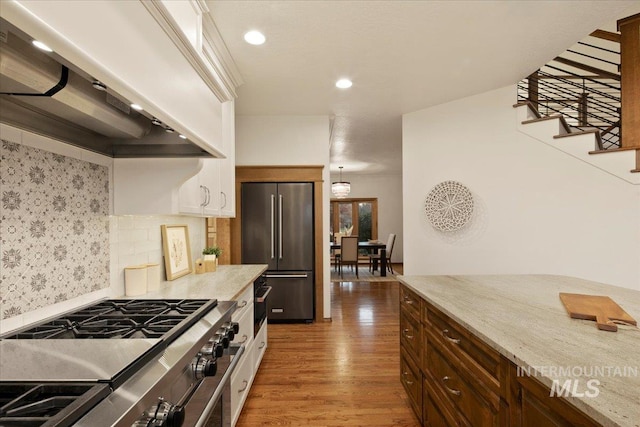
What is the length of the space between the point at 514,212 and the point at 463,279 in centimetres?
184

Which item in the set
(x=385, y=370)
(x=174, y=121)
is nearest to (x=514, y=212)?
(x=385, y=370)

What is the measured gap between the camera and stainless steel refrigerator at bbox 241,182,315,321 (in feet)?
14.1

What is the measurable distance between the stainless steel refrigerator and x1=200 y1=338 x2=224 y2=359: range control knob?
2941 millimetres

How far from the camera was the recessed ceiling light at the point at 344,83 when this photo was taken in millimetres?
3307

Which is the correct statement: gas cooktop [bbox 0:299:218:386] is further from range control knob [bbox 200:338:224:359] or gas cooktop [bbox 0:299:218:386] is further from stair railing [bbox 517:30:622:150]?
stair railing [bbox 517:30:622:150]

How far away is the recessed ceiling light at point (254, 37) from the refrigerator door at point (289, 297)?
2.73m

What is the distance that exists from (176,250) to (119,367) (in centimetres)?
173

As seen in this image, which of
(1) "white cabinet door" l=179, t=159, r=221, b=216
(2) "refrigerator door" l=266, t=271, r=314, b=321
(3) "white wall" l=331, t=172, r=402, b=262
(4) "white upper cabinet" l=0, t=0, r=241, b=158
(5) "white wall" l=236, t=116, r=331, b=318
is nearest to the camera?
(4) "white upper cabinet" l=0, t=0, r=241, b=158

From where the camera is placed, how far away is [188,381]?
1.10 metres

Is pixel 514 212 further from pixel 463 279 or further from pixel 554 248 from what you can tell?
pixel 463 279

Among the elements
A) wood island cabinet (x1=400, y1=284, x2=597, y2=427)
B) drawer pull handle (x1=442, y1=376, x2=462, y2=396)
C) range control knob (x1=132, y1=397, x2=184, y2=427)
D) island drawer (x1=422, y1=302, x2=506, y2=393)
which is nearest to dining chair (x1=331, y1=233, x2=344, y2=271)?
wood island cabinet (x1=400, y1=284, x2=597, y2=427)

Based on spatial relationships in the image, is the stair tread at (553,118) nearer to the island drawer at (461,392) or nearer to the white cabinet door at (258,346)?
the island drawer at (461,392)

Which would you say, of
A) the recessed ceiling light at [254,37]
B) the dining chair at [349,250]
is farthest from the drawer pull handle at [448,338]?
the dining chair at [349,250]

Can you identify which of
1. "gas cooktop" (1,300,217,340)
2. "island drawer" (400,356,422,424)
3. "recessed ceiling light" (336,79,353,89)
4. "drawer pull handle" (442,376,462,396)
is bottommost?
"island drawer" (400,356,422,424)
